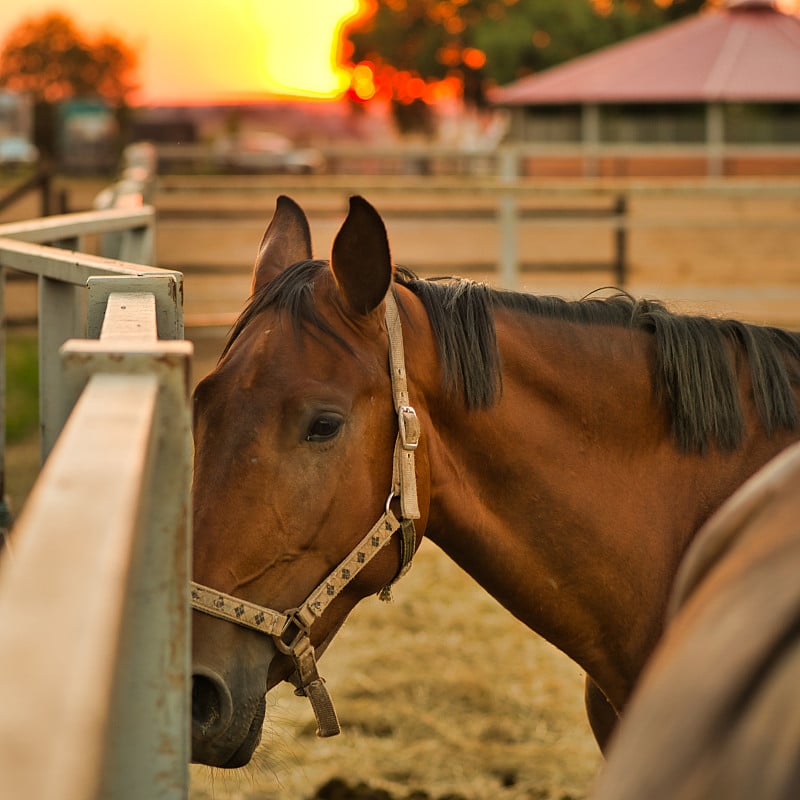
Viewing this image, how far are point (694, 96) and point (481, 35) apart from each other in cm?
1714

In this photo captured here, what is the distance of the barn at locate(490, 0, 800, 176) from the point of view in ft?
87.4

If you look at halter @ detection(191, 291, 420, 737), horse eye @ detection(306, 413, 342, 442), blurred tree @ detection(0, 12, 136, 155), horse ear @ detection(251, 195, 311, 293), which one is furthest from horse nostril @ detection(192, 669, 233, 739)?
blurred tree @ detection(0, 12, 136, 155)

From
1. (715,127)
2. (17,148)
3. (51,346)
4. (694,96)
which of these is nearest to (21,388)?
(51,346)

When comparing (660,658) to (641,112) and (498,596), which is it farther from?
(641,112)

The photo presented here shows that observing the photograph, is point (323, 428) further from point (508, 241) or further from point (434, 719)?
point (508, 241)

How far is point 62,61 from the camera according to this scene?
74.4 metres

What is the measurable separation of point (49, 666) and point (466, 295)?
1628 millimetres

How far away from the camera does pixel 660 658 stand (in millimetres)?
864

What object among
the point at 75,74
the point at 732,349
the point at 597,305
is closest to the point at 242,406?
the point at 597,305

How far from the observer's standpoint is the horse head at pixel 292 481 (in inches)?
72.2

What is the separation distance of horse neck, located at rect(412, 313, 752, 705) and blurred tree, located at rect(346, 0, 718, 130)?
137 feet

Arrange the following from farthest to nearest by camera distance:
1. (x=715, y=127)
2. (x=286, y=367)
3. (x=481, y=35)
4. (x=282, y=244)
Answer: (x=481, y=35) < (x=715, y=127) < (x=282, y=244) < (x=286, y=367)

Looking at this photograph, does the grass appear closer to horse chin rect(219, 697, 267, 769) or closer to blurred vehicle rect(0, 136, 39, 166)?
horse chin rect(219, 697, 267, 769)

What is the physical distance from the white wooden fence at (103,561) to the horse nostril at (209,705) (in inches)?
21.8
